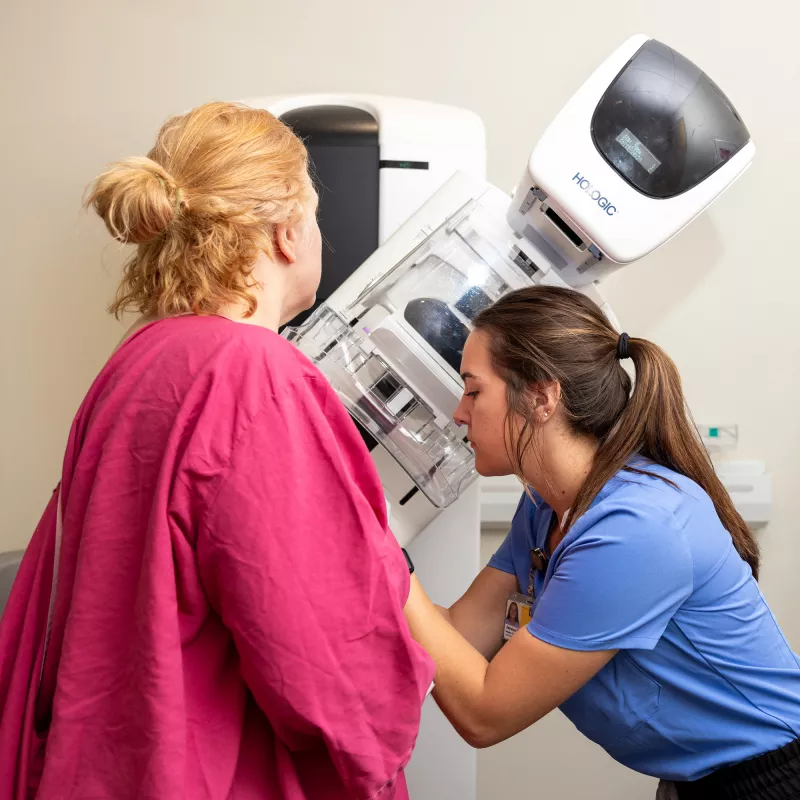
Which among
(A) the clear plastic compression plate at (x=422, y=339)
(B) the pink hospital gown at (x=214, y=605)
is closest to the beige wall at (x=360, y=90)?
(A) the clear plastic compression plate at (x=422, y=339)

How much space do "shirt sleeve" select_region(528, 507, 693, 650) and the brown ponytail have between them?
102mm

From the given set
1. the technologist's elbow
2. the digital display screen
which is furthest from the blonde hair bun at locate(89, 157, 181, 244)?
the technologist's elbow

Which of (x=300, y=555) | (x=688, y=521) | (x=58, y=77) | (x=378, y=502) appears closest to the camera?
(x=300, y=555)

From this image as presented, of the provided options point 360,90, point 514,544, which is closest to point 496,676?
point 514,544

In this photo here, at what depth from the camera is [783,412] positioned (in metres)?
2.00

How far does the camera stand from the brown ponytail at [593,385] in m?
1.19

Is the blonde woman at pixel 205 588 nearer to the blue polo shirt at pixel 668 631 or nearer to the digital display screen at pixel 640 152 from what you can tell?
the blue polo shirt at pixel 668 631

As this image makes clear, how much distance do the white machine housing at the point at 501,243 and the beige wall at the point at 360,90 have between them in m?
0.71

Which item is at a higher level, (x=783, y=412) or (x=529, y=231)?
(x=529, y=231)

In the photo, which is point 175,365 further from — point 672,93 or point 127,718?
point 672,93

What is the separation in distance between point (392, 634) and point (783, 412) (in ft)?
4.95

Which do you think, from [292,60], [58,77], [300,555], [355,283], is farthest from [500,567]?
[58,77]

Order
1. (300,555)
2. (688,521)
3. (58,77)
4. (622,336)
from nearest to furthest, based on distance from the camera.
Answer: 1. (300,555)
2. (688,521)
3. (622,336)
4. (58,77)

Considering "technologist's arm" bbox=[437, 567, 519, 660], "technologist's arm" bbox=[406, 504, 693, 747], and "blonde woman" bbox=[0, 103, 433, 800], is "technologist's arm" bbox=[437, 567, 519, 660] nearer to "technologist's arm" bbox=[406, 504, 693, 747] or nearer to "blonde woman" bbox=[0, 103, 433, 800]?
"technologist's arm" bbox=[406, 504, 693, 747]
